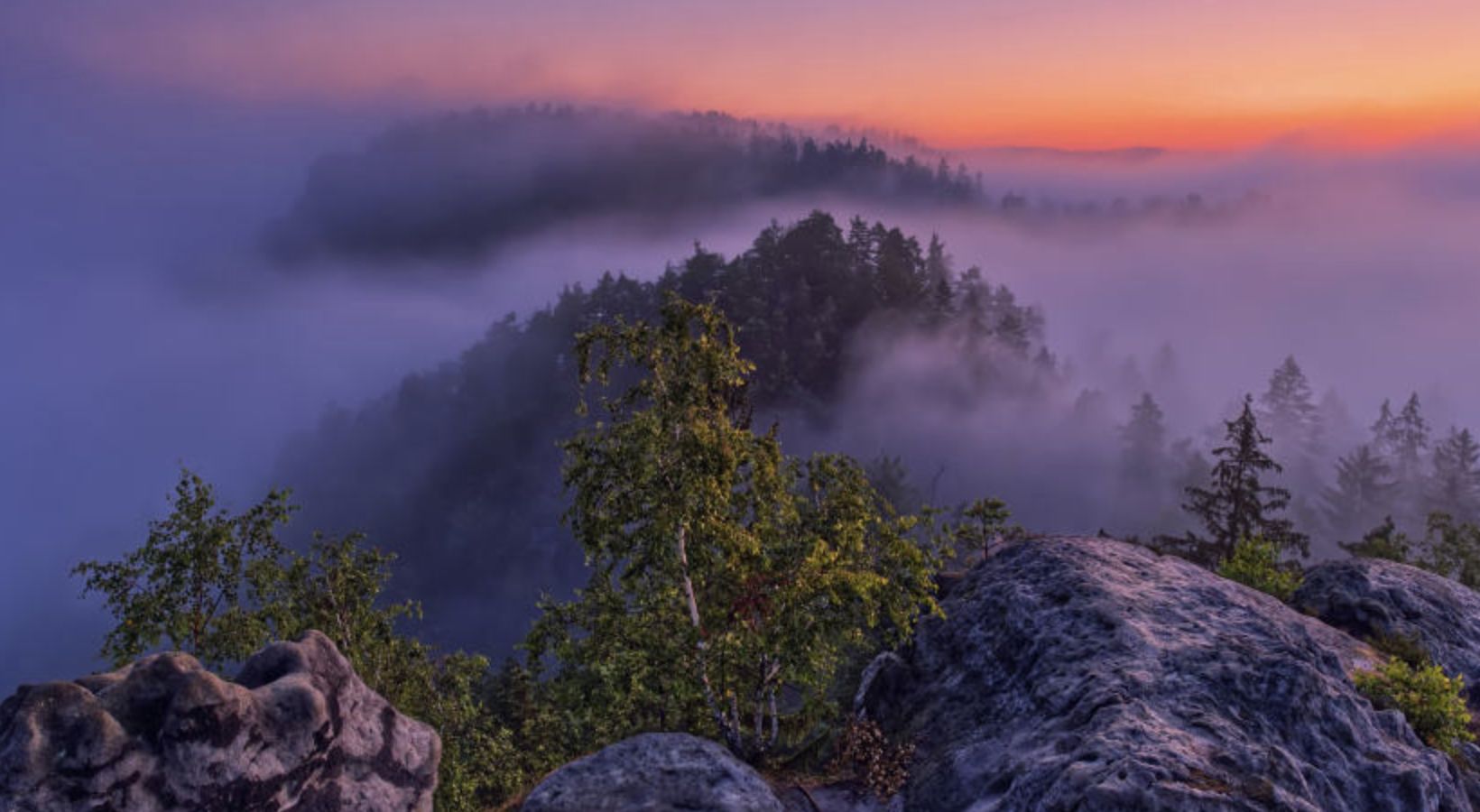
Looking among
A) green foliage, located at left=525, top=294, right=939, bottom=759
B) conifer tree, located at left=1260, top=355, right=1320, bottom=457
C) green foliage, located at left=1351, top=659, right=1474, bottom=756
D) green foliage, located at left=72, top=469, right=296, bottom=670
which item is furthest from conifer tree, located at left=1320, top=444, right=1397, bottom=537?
green foliage, located at left=72, top=469, right=296, bottom=670

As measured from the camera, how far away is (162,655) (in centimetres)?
1234

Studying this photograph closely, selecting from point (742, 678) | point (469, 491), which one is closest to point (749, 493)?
point (742, 678)

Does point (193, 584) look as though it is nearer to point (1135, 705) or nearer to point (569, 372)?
point (1135, 705)

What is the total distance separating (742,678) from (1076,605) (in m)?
8.15

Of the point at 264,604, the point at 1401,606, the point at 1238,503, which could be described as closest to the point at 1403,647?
the point at 1401,606

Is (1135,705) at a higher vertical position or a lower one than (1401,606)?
higher

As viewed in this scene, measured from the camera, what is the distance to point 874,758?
656 inches

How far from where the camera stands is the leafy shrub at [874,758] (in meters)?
16.1

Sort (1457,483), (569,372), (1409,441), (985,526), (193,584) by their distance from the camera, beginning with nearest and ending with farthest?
1. (193,584)
2. (985,526)
3. (1457,483)
4. (569,372)
5. (1409,441)

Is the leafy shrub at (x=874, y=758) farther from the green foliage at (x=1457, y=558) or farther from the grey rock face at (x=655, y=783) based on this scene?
the green foliage at (x=1457, y=558)

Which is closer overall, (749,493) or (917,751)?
(917,751)

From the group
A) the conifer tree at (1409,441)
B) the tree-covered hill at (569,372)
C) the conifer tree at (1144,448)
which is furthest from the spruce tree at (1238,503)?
the conifer tree at (1409,441)

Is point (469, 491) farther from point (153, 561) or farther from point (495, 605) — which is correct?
point (153, 561)

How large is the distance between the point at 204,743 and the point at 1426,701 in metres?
23.7
